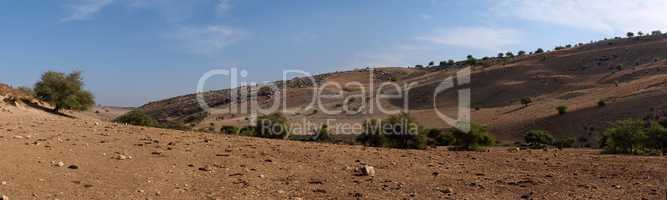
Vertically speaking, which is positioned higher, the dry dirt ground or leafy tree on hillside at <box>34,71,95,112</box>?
leafy tree on hillside at <box>34,71,95,112</box>

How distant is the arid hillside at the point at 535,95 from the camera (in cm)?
4238

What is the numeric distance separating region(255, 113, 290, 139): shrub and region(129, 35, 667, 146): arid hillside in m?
16.8

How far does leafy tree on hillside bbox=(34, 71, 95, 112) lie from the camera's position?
2784 cm

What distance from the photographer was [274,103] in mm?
90625

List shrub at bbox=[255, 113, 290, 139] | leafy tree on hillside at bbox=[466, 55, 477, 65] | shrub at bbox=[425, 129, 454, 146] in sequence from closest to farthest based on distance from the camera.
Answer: shrub at bbox=[425, 129, 454, 146] → shrub at bbox=[255, 113, 290, 139] → leafy tree on hillside at bbox=[466, 55, 477, 65]

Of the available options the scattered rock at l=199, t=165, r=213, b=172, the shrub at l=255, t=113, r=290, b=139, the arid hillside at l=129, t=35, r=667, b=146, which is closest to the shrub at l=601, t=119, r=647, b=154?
the scattered rock at l=199, t=165, r=213, b=172

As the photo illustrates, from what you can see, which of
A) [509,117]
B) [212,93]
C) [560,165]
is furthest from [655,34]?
[560,165]

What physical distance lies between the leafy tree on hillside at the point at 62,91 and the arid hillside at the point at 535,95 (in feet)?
72.1

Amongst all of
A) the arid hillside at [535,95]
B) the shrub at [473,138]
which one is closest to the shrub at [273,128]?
the shrub at [473,138]

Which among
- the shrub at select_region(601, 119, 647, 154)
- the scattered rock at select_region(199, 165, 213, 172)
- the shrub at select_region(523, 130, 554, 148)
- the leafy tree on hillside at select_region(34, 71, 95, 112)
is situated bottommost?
the shrub at select_region(523, 130, 554, 148)

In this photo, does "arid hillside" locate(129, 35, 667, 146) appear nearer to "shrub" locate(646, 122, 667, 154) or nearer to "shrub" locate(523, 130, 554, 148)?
"shrub" locate(523, 130, 554, 148)

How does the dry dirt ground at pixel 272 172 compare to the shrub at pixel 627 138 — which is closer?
the dry dirt ground at pixel 272 172

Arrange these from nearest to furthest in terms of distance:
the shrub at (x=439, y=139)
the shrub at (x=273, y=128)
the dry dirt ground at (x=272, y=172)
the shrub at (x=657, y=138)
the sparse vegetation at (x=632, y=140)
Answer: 1. the dry dirt ground at (x=272, y=172)
2. the sparse vegetation at (x=632, y=140)
3. the shrub at (x=657, y=138)
4. the shrub at (x=439, y=139)
5. the shrub at (x=273, y=128)

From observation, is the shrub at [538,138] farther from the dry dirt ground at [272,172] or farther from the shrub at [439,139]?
the dry dirt ground at [272,172]
